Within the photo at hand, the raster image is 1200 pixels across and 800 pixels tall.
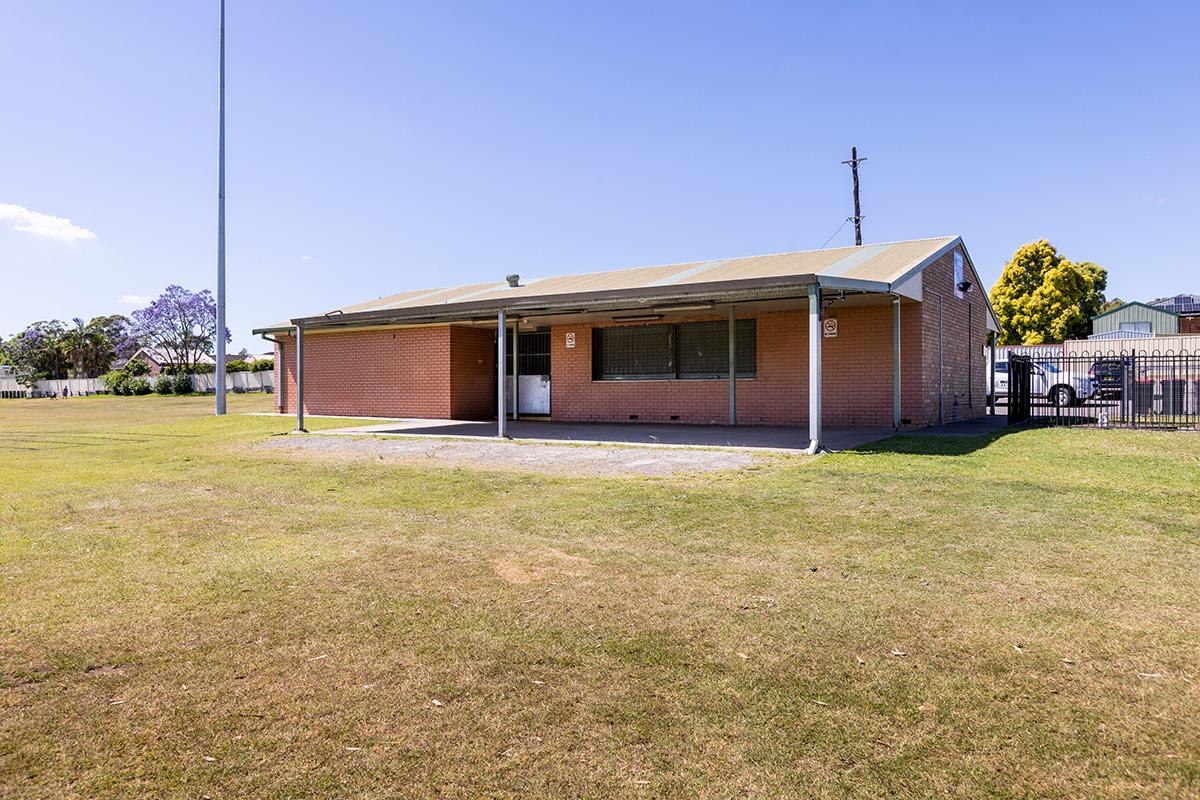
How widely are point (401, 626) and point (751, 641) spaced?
61.5 inches

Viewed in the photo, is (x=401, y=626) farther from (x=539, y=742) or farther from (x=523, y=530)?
(x=523, y=530)

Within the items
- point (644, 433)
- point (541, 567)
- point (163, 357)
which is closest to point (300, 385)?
point (644, 433)

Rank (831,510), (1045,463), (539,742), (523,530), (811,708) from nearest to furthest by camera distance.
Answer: (539,742), (811,708), (523,530), (831,510), (1045,463)

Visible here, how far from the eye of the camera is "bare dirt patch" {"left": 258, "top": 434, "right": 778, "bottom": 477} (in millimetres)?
8867

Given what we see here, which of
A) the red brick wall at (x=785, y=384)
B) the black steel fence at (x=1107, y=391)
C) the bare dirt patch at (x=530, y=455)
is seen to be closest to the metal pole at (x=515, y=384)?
the red brick wall at (x=785, y=384)


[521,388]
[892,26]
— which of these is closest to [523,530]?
[521,388]

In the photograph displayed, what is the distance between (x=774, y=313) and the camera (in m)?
15.6

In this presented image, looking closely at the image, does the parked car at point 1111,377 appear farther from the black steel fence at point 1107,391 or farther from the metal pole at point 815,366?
the metal pole at point 815,366

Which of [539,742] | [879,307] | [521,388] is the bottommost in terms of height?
[539,742]

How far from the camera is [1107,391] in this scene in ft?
55.9

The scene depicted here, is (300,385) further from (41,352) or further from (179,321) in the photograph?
(41,352)

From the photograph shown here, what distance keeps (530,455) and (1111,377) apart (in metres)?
14.7

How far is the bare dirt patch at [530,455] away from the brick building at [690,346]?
160cm

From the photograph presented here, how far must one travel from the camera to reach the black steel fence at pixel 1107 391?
15.1m
